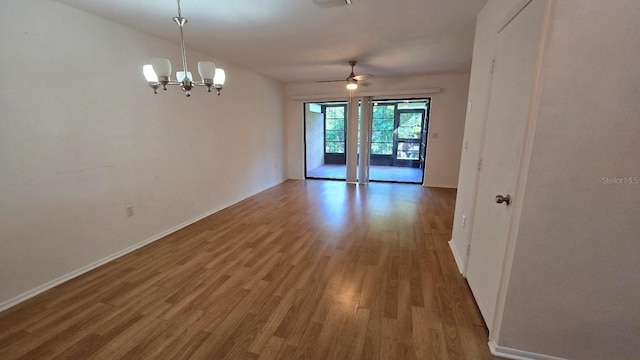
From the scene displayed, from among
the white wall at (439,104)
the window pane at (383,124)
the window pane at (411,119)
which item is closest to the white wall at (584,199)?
the white wall at (439,104)

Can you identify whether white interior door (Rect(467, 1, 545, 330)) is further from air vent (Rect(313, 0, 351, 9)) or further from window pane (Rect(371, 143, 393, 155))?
window pane (Rect(371, 143, 393, 155))

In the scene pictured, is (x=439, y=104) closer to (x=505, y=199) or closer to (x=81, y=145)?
(x=505, y=199)

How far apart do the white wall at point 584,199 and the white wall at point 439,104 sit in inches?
188

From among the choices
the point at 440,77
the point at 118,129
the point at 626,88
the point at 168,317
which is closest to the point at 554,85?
the point at 626,88

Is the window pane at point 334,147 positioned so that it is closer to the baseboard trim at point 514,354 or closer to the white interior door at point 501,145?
the white interior door at point 501,145

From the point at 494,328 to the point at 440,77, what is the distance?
5236 mm

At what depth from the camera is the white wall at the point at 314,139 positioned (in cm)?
787

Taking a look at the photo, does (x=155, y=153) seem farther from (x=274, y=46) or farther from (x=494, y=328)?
(x=494, y=328)

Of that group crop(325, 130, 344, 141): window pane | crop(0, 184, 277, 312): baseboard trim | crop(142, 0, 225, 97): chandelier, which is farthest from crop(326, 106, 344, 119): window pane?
crop(142, 0, 225, 97): chandelier

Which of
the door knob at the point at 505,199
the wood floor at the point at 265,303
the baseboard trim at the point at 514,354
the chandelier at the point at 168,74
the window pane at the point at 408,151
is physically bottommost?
the wood floor at the point at 265,303

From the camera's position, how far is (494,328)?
5.37ft

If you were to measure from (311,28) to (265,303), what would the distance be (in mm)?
2743

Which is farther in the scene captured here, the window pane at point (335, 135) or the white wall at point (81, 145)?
the window pane at point (335, 135)

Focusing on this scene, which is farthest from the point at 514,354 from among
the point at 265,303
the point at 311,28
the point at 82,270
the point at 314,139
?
the point at 314,139
